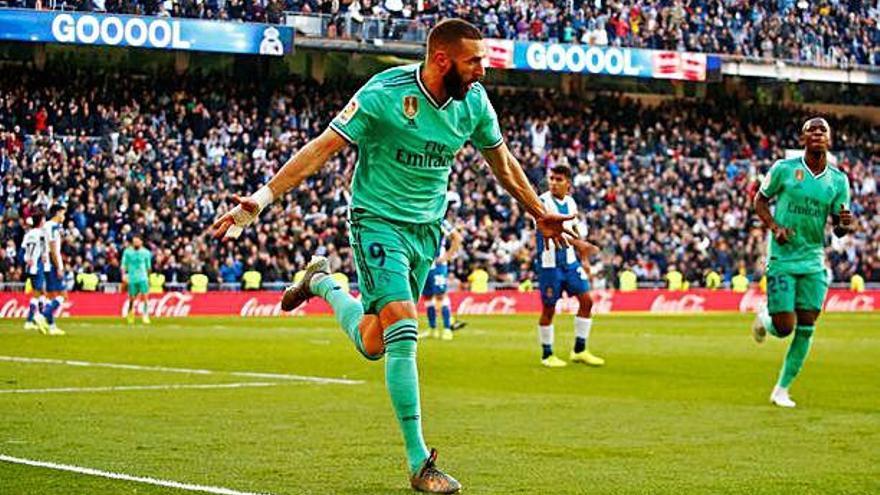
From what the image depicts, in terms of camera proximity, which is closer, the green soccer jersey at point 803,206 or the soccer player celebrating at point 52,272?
the green soccer jersey at point 803,206

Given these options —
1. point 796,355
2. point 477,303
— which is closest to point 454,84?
point 796,355

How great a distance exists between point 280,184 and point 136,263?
90.3ft

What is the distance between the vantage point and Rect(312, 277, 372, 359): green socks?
30.1ft

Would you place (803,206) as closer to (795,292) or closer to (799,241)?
(799,241)

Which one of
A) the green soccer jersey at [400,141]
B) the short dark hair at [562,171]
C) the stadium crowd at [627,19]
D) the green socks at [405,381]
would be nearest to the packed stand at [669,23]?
the stadium crowd at [627,19]

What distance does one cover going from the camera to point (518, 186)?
376 inches

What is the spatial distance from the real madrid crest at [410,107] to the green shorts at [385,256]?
2.01ft

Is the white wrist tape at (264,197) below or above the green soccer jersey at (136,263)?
above

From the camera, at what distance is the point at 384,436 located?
37.5 ft

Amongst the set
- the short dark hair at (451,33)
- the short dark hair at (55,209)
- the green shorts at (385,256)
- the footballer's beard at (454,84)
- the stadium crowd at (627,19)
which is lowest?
the short dark hair at (55,209)

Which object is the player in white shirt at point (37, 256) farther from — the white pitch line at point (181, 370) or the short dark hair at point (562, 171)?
the short dark hair at point (562, 171)

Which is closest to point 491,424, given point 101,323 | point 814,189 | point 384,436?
point 384,436

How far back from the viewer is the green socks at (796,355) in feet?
48.1

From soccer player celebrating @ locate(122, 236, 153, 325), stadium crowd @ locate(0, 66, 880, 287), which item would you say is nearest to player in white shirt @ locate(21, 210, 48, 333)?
soccer player celebrating @ locate(122, 236, 153, 325)
